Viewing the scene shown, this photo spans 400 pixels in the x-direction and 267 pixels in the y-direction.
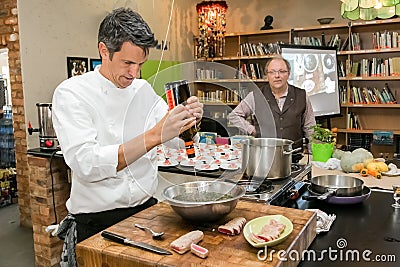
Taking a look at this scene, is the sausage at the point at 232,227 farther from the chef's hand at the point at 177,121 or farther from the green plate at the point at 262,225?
the chef's hand at the point at 177,121

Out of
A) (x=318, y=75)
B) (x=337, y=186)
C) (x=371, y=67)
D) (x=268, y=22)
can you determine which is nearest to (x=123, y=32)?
(x=337, y=186)

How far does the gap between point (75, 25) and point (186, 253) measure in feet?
12.0

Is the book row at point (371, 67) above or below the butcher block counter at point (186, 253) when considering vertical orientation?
above

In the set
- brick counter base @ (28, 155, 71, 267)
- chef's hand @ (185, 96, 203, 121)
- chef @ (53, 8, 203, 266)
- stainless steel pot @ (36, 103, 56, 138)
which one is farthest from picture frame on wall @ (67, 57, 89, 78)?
chef's hand @ (185, 96, 203, 121)

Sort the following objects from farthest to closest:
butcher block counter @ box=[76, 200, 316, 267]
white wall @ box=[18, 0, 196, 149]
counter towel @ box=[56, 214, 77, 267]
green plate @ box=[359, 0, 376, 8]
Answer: white wall @ box=[18, 0, 196, 149], green plate @ box=[359, 0, 376, 8], counter towel @ box=[56, 214, 77, 267], butcher block counter @ box=[76, 200, 316, 267]

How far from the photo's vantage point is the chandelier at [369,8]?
2.87 metres

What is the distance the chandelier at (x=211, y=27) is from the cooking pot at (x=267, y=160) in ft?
13.1

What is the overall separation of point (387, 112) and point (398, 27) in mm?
1123

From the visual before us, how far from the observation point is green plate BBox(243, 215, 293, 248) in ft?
3.42

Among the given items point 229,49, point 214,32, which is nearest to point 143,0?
point 214,32

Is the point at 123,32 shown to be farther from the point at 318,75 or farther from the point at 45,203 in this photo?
the point at 318,75

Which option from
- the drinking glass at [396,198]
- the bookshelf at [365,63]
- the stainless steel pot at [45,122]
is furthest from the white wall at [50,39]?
the drinking glass at [396,198]

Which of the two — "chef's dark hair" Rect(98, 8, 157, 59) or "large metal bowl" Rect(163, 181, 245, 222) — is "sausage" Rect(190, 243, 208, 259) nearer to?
"large metal bowl" Rect(163, 181, 245, 222)

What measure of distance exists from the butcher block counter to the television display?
336 cm
